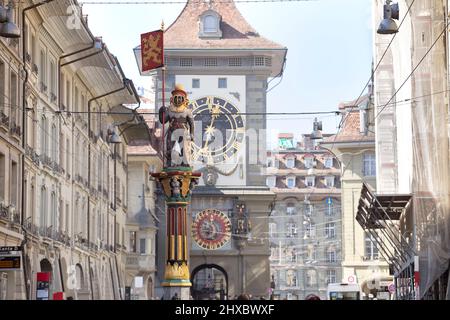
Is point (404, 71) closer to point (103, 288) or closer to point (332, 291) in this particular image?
point (332, 291)

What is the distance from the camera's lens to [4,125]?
1237 inches

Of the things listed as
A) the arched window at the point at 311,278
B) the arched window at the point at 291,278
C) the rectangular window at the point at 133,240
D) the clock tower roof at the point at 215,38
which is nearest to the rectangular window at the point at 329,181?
the arched window at the point at 311,278

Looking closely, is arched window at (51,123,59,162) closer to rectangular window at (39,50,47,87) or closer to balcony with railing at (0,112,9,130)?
rectangular window at (39,50,47,87)

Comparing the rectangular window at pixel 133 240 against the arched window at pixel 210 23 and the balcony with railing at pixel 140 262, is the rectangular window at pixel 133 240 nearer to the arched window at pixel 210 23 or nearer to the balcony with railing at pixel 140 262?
the balcony with railing at pixel 140 262

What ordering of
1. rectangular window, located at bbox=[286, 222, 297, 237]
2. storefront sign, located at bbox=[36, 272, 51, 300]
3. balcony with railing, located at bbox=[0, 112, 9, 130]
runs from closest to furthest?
1. balcony with railing, located at bbox=[0, 112, 9, 130]
2. storefront sign, located at bbox=[36, 272, 51, 300]
3. rectangular window, located at bbox=[286, 222, 297, 237]

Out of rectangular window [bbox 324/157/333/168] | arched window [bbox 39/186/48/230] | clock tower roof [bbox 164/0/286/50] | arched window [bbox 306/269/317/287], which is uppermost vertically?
clock tower roof [bbox 164/0/286/50]

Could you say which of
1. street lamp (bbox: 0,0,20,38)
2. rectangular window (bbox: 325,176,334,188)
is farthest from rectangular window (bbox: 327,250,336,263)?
street lamp (bbox: 0,0,20,38)

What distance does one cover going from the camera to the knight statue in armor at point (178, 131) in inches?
1299

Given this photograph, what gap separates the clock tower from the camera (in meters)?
79.9

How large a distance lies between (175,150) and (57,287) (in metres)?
10.3

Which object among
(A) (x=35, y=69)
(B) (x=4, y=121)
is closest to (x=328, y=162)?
(A) (x=35, y=69)

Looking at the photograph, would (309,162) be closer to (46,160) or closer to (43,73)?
(46,160)

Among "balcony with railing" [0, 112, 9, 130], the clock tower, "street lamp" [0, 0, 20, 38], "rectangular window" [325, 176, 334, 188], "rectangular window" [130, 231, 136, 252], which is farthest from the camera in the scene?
"rectangular window" [325, 176, 334, 188]

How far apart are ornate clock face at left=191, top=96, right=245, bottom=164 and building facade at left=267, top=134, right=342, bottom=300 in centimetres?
3505
